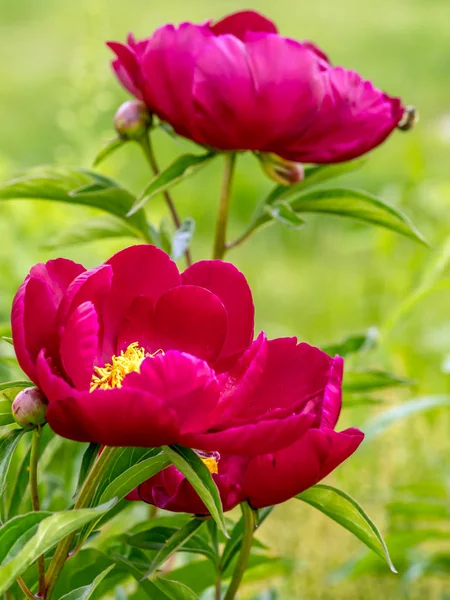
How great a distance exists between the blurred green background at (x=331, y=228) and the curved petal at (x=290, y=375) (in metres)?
0.50

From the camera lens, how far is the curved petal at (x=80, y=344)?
63 cm

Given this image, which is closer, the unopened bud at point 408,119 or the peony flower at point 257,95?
the peony flower at point 257,95

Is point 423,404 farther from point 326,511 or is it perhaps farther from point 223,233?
Result: point 326,511

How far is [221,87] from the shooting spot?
841 millimetres

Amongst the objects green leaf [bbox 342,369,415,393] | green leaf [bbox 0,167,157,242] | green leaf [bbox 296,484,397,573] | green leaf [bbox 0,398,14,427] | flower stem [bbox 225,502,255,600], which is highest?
green leaf [bbox 0,398,14,427]

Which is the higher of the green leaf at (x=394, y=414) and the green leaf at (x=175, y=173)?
the green leaf at (x=175, y=173)

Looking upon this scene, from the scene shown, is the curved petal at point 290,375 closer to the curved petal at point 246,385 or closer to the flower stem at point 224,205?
the curved petal at point 246,385

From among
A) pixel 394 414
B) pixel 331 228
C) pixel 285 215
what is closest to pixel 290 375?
pixel 285 215

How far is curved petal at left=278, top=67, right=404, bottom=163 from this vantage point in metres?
0.87

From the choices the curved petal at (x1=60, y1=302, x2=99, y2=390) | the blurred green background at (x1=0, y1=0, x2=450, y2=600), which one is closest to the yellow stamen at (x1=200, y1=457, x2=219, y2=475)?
the curved petal at (x1=60, y1=302, x2=99, y2=390)

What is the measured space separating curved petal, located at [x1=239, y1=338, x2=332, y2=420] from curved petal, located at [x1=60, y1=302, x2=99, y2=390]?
0.10 m

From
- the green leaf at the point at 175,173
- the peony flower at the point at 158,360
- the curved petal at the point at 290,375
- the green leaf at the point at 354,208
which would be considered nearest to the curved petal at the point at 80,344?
the peony flower at the point at 158,360

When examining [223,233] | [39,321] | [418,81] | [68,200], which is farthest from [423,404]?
[418,81]

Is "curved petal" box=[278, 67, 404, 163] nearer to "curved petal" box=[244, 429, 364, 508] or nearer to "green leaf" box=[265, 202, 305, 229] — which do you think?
"green leaf" box=[265, 202, 305, 229]
